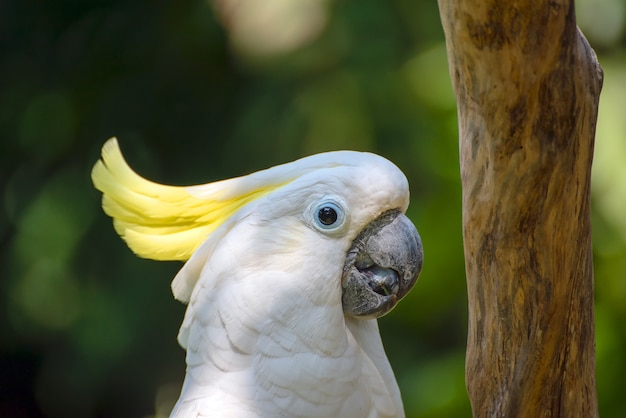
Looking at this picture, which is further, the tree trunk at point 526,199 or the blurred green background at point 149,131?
the blurred green background at point 149,131

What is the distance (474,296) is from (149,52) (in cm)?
272

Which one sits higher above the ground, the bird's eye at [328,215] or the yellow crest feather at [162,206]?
the bird's eye at [328,215]

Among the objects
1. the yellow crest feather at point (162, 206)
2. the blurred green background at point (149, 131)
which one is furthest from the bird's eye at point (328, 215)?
the blurred green background at point (149, 131)

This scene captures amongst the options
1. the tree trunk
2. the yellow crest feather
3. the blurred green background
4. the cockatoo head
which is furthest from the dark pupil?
the blurred green background

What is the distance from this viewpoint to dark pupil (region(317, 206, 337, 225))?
59.2 inches

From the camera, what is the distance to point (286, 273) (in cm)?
150

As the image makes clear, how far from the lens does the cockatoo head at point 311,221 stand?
151 centimetres

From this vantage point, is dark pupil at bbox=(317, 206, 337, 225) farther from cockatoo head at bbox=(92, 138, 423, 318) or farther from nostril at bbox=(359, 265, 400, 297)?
nostril at bbox=(359, 265, 400, 297)

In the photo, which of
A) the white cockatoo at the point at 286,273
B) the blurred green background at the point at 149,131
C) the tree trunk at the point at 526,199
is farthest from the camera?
the blurred green background at the point at 149,131

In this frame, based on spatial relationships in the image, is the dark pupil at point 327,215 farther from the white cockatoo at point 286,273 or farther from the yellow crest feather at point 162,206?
the yellow crest feather at point 162,206

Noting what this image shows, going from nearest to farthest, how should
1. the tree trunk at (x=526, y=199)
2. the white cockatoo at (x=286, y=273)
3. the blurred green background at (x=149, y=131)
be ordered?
1. the tree trunk at (x=526, y=199)
2. the white cockatoo at (x=286, y=273)
3. the blurred green background at (x=149, y=131)

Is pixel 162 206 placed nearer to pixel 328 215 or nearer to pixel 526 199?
pixel 328 215

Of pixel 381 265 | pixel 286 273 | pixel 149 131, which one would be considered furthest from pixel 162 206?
pixel 149 131

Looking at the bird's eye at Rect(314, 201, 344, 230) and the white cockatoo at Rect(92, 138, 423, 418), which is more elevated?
the bird's eye at Rect(314, 201, 344, 230)
